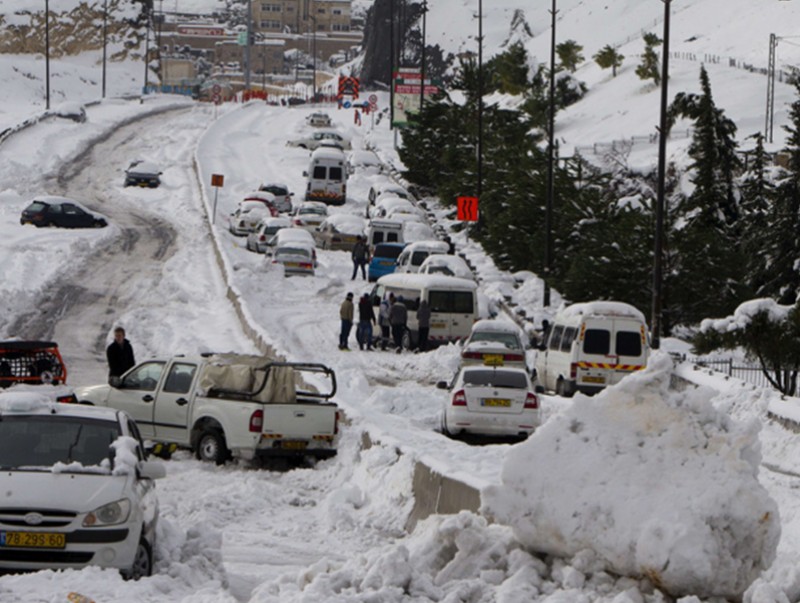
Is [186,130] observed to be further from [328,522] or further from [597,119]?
[328,522]

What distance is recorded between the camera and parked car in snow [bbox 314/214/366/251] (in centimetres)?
5691

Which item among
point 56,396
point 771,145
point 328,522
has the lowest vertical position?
point 328,522

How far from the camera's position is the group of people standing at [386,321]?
120ft

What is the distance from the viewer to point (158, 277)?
4775cm

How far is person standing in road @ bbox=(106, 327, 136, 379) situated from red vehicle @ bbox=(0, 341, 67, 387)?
3.89 feet

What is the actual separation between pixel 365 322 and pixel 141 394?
56.4ft

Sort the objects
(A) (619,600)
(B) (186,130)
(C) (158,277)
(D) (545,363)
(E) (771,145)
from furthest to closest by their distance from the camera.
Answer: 1. (B) (186,130)
2. (E) (771,145)
3. (C) (158,277)
4. (D) (545,363)
5. (A) (619,600)

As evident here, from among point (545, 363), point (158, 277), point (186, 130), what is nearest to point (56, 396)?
point (545, 363)

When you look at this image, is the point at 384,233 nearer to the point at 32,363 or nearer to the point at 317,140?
the point at 32,363

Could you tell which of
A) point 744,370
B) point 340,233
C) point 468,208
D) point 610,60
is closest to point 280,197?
point 340,233

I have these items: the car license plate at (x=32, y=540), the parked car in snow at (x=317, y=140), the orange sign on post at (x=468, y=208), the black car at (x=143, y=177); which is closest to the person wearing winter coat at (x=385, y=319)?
the orange sign on post at (x=468, y=208)

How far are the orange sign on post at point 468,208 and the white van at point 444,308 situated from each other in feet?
61.2

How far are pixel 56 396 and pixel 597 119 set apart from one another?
9524cm

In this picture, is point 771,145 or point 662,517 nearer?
point 662,517
